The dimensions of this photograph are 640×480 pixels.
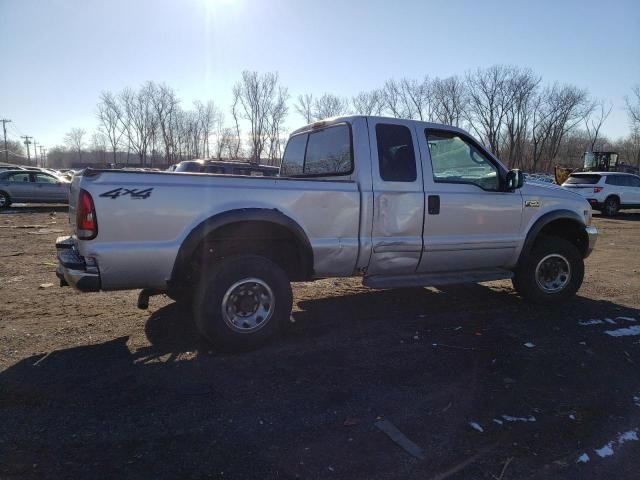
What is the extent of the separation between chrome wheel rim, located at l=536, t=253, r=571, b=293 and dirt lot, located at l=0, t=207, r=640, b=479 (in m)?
0.33

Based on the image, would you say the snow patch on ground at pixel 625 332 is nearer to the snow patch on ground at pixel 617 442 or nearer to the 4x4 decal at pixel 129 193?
the snow patch on ground at pixel 617 442

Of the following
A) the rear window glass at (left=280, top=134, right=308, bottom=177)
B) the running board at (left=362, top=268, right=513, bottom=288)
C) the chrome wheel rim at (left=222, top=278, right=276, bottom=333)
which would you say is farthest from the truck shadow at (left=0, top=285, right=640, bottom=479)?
the rear window glass at (left=280, top=134, right=308, bottom=177)

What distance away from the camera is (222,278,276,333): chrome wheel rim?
157 inches

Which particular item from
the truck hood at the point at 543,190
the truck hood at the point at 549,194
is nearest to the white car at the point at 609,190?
the truck hood at the point at 549,194

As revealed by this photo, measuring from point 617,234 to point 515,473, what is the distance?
43.3ft

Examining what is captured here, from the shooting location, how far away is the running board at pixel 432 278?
4633mm

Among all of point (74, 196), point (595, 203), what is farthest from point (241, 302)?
point (595, 203)

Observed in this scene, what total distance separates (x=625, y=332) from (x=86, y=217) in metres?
5.35

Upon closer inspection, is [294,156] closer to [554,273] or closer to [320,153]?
[320,153]

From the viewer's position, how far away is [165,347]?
4188 mm

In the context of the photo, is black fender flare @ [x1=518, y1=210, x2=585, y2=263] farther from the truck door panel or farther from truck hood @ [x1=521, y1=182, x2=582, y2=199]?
the truck door panel

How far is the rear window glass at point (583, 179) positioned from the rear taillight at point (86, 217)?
66.9 ft

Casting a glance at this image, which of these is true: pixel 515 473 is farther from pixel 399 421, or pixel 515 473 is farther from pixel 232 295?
pixel 232 295

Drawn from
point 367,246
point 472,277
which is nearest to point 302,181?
point 367,246
